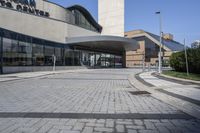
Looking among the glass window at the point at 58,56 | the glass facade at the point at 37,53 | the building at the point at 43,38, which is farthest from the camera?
the glass window at the point at 58,56

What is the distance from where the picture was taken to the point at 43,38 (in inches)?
1540

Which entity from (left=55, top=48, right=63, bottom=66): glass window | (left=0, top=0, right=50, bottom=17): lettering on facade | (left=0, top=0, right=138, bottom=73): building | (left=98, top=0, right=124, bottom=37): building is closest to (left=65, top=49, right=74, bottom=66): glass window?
(left=0, top=0, right=138, bottom=73): building

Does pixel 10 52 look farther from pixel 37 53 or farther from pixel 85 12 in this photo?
pixel 85 12

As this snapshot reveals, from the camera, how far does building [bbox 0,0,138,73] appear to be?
31.8 metres

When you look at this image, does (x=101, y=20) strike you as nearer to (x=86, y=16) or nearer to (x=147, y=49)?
(x=86, y=16)

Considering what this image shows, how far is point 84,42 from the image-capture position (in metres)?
45.1

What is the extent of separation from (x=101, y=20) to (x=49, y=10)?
27336 millimetres

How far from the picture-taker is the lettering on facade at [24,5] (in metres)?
34.3

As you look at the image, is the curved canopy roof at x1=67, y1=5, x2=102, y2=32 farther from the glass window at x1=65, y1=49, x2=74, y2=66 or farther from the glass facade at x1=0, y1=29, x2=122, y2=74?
the glass window at x1=65, y1=49, x2=74, y2=66

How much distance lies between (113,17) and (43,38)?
104 ft

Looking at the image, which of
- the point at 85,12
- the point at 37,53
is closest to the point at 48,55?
the point at 37,53

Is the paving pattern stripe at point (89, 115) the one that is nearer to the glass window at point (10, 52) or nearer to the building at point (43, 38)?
the building at point (43, 38)

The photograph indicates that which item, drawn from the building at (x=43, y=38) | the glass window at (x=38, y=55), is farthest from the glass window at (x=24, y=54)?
the glass window at (x=38, y=55)

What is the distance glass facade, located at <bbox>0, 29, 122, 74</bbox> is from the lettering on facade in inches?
193
